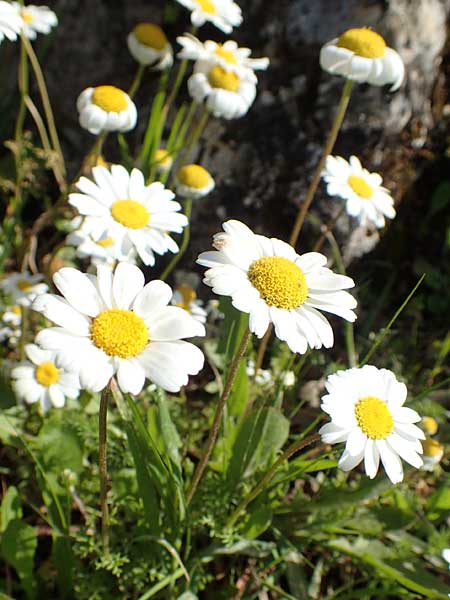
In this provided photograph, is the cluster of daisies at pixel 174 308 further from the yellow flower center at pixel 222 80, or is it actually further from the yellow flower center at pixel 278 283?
the yellow flower center at pixel 222 80

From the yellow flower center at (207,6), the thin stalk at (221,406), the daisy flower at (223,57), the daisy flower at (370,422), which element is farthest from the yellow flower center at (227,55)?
the daisy flower at (370,422)

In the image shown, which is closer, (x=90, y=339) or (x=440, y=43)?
(x=90, y=339)

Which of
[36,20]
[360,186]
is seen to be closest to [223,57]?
[360,186]

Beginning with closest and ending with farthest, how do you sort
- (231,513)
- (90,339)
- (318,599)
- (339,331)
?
(90,339) → (231,513) → (318,599) → (339,331)

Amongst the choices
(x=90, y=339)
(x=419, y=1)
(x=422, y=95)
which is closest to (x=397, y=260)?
(x=422, y=95)

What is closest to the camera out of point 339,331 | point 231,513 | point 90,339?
point 90,339

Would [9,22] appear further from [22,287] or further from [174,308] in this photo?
[174,308]

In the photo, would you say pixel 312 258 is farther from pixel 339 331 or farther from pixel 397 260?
pixel 397 260
